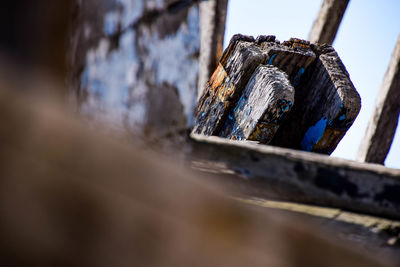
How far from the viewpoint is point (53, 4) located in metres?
0.43

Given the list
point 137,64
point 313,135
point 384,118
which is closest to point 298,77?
point 313,135

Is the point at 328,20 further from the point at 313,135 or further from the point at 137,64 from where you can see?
the point at 137,64

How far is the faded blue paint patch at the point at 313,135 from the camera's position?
1401 mm

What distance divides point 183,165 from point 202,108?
1165mm

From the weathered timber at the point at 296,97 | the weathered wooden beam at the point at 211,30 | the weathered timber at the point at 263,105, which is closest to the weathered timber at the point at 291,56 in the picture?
the weathered timber at the point at 296,97

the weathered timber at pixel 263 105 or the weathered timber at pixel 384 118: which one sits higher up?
the weathered timber at pixel 263 105

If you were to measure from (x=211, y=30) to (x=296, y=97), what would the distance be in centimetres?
106

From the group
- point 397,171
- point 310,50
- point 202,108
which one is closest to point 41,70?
point 397,171

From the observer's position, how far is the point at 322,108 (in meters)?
1.46

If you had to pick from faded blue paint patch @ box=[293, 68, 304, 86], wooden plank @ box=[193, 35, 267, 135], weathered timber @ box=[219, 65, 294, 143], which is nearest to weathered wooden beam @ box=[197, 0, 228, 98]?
weathered timber @ box=[219, 65, 294, 143]

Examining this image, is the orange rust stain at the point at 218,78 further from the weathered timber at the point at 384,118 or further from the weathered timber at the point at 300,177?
the weathered timber at the point at 384,118

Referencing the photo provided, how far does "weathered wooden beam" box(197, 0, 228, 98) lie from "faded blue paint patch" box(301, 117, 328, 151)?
785 mm

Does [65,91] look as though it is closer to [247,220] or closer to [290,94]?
[247,220]

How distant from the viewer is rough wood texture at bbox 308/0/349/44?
3.42 metres
